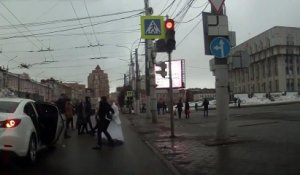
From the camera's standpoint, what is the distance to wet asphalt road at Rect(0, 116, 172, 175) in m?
10.1

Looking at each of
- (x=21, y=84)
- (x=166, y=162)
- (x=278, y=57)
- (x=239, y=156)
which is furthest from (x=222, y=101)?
(x=278, y=57)

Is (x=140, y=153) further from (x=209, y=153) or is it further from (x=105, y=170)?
(x=105, y=170)

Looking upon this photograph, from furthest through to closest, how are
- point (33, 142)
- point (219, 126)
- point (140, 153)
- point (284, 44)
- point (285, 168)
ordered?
point (284, 44)
point (219, 126)
point (140, 153)
point (33, 142)
point (285, 168)

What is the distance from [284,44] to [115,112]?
10668 cm

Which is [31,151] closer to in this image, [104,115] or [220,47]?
[104,115]

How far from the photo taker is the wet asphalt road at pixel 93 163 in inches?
398

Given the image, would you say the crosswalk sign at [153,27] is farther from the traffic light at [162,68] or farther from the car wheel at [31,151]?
the car wheel at [31,151]

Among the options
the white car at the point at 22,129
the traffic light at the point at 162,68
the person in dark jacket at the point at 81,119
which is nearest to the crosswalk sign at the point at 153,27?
the traffic light at the point at 162,68

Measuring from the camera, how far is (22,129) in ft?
34.0

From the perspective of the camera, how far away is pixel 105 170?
1027cm

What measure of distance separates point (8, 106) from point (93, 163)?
7.45 feet

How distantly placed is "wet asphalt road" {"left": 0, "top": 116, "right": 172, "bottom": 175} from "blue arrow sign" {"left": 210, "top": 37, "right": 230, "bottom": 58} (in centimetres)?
347

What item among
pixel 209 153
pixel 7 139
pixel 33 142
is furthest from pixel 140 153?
pixel 7 139

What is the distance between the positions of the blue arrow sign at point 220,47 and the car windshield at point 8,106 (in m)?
6.24
